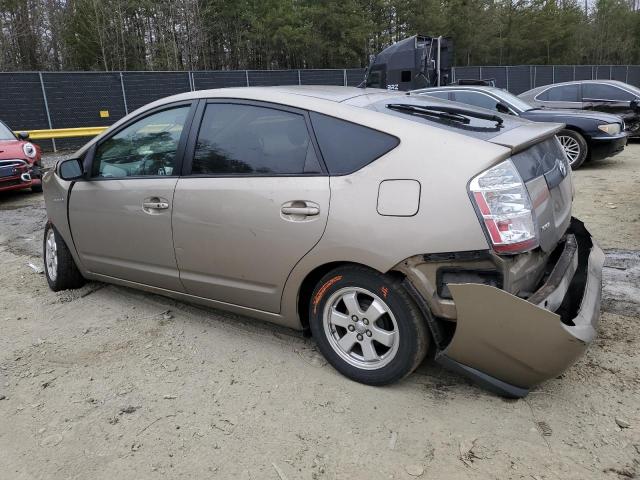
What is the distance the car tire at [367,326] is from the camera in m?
2.56

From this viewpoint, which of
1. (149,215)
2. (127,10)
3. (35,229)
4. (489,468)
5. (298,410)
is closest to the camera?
(489,468)

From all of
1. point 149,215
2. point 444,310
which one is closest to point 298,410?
point 444,310

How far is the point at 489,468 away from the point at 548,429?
413 millimetres

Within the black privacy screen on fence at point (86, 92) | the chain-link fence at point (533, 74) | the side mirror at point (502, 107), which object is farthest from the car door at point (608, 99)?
the chain-link fence at point (533, 74)

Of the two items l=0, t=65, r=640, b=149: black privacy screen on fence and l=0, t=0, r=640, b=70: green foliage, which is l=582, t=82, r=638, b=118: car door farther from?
l=0, t=0, r=640, b=70: green foliage

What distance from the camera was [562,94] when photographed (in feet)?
37.6

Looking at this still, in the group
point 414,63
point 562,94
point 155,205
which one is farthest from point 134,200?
point 414,63

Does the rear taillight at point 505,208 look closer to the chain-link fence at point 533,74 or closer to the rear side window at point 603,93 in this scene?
the rear side window at point 603,93

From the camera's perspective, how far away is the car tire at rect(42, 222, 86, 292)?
4.31 meters

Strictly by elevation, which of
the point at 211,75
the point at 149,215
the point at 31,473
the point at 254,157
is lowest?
the point at 31,473

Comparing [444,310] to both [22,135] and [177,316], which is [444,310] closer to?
[177,316]

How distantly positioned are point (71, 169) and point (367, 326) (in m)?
2.57

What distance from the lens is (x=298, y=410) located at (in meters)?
2.67

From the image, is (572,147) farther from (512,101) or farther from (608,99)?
(608,99)
